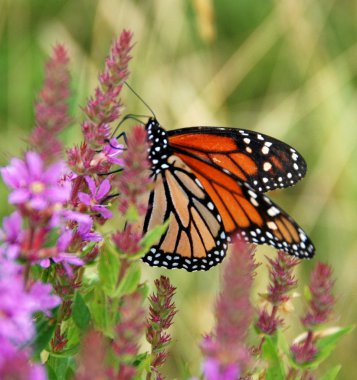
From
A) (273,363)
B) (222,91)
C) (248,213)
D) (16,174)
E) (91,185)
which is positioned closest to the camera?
(16,174)

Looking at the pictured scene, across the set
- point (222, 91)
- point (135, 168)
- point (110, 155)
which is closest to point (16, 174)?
point (135, 168)

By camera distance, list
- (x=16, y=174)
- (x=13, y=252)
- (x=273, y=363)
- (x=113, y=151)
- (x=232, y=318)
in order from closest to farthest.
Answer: (x=232, y=318), (x=13, y=252), (x=16, y=174), (x=273, y=363), (x=113, y=151)

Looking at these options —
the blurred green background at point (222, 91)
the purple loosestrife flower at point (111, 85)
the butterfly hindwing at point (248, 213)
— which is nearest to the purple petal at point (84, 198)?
the purple loosestrife flower at point (111, 85)

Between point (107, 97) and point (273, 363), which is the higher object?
point (107, 97)

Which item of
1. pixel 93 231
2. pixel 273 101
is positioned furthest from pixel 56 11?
pixel 93 231

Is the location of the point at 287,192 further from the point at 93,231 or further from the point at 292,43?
the point at 93,231

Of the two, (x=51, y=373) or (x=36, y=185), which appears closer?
(x=36, y=185)

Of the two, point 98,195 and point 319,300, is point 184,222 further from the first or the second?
point 319,300

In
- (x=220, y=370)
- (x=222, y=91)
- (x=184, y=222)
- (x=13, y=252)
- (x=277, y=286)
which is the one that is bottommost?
(x=220, y=370)

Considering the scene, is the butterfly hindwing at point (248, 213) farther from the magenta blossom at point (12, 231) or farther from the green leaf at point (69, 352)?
the magenta blossom at point (12, 231)
